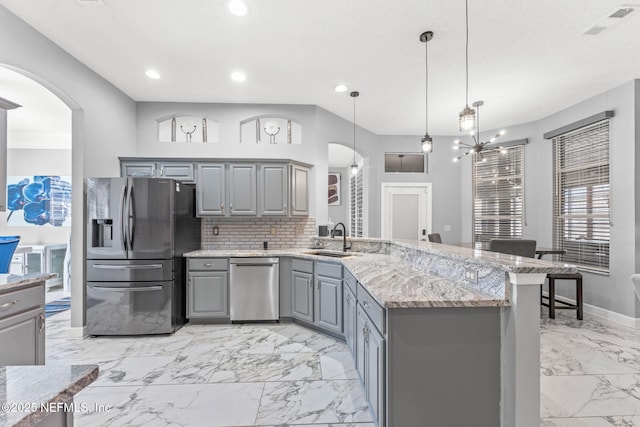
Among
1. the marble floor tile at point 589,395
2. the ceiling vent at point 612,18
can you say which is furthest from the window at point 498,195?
the marble floor tile at point 589,395

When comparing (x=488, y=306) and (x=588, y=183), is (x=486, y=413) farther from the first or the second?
(x=588, y=183)

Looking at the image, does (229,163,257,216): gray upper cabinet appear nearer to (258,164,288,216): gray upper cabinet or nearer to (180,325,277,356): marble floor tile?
(258,164,288,216): gray upper cabinet

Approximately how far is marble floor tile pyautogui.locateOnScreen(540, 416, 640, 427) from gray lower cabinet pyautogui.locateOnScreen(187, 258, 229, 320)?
3.28 m

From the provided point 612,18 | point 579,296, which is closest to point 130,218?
point 612,18

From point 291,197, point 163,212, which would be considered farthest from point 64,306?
point 291,197

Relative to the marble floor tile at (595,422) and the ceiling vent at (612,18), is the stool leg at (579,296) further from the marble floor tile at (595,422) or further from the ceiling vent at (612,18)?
the ceiling vent at (612,18)

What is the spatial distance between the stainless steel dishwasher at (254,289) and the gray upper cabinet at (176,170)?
1385 mm

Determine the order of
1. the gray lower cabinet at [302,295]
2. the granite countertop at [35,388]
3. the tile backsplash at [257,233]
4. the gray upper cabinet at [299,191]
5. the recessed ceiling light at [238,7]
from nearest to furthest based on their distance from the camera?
the granite countertop at [35,388] → the recessed ceiling light at [238,7] → the gray lower cabinet at [302,295] → the gray upper cabinet at [299,191] → the tile backsplash at [257,233]

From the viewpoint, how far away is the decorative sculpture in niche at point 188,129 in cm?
456

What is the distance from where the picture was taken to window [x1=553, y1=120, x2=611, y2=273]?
13.5 ft

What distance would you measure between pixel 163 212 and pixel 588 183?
233 inches

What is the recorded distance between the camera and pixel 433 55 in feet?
10.5

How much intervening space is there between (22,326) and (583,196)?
652 centimetres

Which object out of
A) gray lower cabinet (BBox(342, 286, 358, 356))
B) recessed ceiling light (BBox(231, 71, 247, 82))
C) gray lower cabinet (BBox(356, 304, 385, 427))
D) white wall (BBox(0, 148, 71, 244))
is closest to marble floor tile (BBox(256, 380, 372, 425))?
gray lower cabinet (BBox(356, 304, 385, 427))
